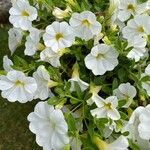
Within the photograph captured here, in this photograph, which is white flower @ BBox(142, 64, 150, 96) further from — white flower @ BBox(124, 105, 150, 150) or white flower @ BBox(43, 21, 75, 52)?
white flower @ BBox(43, 21, 75, 52)

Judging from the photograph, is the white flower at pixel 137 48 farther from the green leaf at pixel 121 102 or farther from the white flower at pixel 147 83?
the green leaf at pixel 121 102

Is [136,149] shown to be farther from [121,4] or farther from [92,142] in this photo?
[121,4]

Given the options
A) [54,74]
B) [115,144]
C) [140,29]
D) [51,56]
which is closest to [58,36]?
[51,56]

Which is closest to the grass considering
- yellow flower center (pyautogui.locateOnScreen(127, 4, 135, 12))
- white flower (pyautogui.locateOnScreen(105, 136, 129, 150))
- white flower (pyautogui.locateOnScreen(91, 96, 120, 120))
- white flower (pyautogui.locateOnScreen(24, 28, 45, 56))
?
white flower (pyautogui.locateOnScreen(24, 28, 45, 56))

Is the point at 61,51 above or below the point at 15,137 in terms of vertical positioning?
above

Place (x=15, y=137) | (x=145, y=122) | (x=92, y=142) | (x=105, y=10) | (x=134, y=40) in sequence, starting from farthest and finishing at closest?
(x=15, y=137)
(x=105, y=10)
(x=134, y=40)
(x=92, y=142)
(x=145, y=122)

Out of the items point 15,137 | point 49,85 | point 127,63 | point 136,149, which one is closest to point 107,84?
point 127,63
